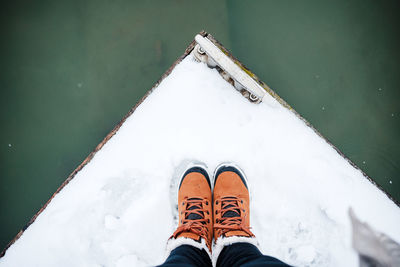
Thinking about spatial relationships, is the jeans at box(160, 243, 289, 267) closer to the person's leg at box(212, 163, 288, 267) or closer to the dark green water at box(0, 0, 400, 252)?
the person's leg at box(212, 163, 288, 267)

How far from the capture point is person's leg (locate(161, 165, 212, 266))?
0.88 metres

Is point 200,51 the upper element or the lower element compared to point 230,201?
upper

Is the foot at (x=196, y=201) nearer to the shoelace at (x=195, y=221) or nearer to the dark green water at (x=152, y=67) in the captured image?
the shoelace at (x=195, y=221)

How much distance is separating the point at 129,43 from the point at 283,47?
107cm

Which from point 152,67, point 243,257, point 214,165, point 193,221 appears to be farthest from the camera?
point 152,67

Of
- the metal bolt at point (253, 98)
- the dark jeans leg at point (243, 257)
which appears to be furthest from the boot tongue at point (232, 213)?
the metal bolt at point (253, 98)

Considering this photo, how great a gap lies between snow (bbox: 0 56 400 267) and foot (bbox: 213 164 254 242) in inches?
1.8

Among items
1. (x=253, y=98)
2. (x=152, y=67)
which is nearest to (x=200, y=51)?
(x=253, y=98)

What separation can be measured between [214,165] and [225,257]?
41 centimetres

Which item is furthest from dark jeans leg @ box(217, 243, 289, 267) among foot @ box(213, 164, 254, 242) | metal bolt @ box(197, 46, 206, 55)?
metal bolt @ box(197, 46, 206, 55)

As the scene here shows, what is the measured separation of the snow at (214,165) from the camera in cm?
102

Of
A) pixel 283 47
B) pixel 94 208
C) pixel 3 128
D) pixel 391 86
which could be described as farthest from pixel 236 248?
pixel 3 128

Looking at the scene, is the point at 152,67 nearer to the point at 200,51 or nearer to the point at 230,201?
the point at 200,51

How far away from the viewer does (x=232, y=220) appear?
3.43 ft
